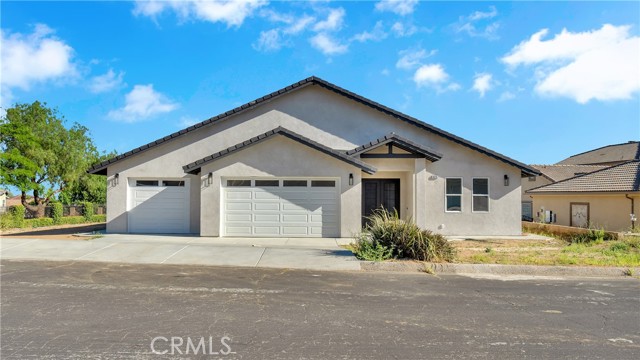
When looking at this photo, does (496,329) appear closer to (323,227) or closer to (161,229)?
(323,227)

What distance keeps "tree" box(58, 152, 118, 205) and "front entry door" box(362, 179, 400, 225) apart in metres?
31.7

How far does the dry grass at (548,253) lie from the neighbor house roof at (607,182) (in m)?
10.0

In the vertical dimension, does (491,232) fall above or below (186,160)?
below

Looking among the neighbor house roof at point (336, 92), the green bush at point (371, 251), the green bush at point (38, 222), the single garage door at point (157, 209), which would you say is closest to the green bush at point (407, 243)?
the green bush at point (371, 251)

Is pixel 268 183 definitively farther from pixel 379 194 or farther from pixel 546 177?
pixel 546 177

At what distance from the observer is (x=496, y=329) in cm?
525

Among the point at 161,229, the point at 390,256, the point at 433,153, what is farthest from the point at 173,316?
the point at 433,153

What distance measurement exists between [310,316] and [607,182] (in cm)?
2378

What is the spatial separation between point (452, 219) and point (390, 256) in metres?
7.49

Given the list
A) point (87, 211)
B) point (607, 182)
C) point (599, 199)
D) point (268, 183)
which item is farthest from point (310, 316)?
point (87, 211)

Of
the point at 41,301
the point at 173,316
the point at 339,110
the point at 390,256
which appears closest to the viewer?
the point at 173,316

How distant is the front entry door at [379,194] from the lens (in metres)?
16.9

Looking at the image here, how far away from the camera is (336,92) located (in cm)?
1716

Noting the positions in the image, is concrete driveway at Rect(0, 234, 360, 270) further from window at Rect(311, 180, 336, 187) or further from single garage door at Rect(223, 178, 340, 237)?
window at Rect(311, 180, 336, 187)
